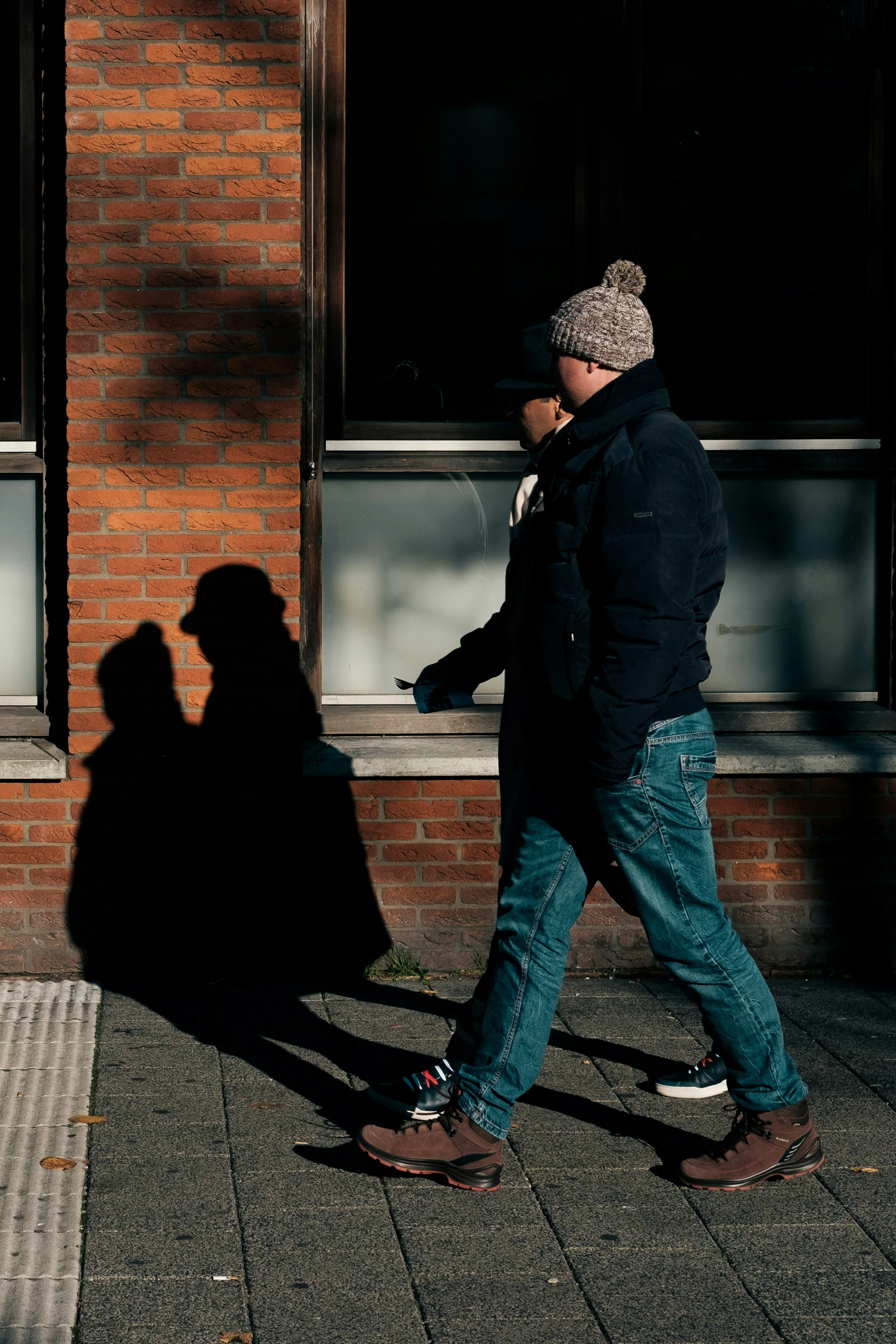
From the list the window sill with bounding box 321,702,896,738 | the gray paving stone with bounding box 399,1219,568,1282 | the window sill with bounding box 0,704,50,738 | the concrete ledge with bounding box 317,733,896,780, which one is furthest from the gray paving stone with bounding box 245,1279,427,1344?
the window sill with bounding box 0,704,50,738

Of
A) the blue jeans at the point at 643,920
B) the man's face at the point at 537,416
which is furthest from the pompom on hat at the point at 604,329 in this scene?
the blue jeans at the point at 643,920

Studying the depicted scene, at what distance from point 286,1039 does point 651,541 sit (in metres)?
2.16

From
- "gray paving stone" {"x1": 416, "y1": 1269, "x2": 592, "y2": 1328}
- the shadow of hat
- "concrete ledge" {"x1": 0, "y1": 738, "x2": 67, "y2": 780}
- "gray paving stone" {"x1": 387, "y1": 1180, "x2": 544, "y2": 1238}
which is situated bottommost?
"gray paving stone" {"x1": 416, "y1": 1269, "x2": 592, "y2": 1328}

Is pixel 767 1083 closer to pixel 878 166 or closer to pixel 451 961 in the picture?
pixel 451 961

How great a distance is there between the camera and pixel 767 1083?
12.2 feet

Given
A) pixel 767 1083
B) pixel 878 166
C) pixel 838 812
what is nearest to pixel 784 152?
pixel 878 166

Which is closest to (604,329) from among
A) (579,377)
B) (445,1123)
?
(579,377)

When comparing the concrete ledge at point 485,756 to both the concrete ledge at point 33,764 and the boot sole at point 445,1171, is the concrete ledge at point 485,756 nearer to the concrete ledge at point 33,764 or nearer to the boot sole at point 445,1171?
the concrete ledge at point 33,764

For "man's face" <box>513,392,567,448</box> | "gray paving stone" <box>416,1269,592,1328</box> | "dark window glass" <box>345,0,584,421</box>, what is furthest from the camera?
"dark window glass" <box>345,0,584,421</box>

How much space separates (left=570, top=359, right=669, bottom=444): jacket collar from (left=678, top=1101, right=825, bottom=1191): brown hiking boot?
64.5 inches

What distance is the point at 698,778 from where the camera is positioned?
3652 millimetres

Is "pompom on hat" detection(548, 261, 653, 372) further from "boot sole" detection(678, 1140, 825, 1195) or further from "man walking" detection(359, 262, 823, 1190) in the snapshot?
"boot sole" detection(678, 1140, 825, 1195)

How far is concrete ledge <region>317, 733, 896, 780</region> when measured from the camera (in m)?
5.36

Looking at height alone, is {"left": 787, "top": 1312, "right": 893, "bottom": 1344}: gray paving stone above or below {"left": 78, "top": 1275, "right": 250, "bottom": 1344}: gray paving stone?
below
